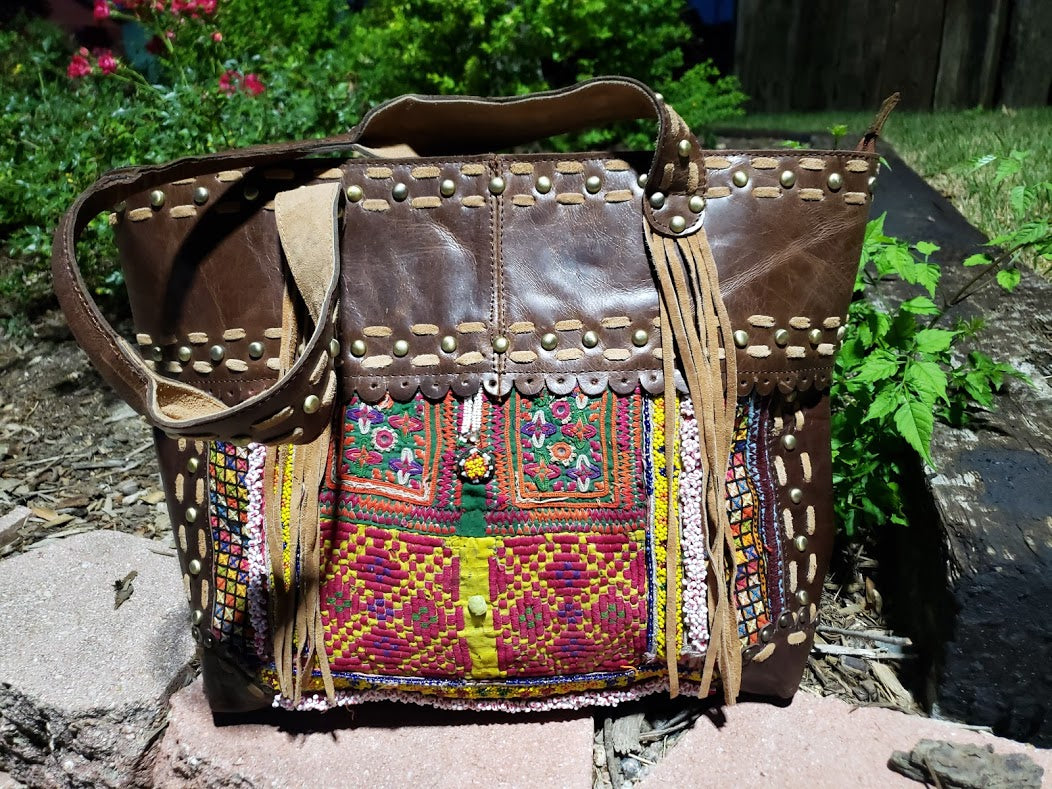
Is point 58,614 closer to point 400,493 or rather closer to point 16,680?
point 16,680

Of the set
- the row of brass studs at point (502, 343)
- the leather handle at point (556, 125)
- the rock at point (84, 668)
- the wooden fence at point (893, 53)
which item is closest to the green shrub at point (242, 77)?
the rock at point (84, 668)

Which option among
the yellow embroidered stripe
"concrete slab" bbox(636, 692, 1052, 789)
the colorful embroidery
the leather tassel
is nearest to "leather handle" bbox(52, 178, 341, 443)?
the yellow embroidered stripe

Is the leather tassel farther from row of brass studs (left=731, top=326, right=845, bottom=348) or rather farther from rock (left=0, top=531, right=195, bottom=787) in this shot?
rock (left=0, top=531, right=195, bottom=787)

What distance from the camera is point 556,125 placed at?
1.20 meters

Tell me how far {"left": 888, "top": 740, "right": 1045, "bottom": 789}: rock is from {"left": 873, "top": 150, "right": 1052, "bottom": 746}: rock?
8 centimetres

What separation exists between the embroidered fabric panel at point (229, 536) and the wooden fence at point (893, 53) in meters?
5.17

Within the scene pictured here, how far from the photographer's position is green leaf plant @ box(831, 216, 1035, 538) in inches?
48.6

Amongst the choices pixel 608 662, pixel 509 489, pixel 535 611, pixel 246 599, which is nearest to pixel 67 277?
pixel 246 599

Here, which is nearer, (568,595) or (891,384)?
(568,595)

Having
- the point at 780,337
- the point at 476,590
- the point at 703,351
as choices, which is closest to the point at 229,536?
the point at 476,590

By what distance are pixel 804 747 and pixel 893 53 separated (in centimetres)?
579

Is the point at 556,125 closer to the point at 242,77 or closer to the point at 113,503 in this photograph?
the point at 113,503

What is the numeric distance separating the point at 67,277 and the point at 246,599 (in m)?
0.47

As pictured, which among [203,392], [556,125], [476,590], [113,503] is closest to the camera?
[203,392]
